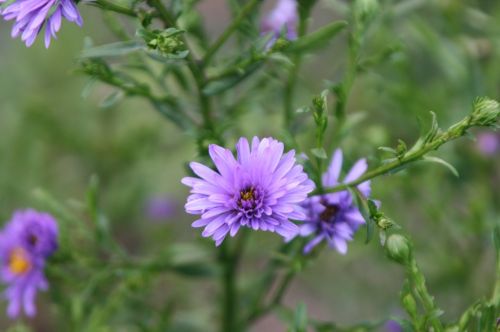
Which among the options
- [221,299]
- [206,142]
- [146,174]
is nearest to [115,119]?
[146,174]

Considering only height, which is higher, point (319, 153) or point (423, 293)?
point (319, 153)

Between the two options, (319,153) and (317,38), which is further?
(317,38)

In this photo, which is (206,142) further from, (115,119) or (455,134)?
(115,119)

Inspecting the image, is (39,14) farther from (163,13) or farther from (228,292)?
(228,292)

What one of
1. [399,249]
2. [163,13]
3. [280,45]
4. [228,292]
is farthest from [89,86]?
[228,292]

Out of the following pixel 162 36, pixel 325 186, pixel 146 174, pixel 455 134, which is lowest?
pixel 146 174

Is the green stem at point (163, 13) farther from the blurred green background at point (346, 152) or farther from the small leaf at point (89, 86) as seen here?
the blurred green background at point (346, 152)
